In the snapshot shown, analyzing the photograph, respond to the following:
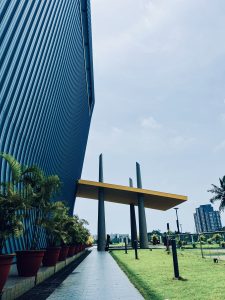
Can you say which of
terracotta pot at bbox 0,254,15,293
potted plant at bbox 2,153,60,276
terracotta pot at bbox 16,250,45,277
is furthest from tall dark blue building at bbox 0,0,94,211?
terracotta pot at bbox 0,254,15,293

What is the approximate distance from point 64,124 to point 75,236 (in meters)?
10.4

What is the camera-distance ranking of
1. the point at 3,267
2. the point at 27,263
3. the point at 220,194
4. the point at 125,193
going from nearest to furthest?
the point at 3,267, the point at 27,263, the point at 125,193, the point at 220,194

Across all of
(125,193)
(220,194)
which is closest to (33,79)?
(125,193)

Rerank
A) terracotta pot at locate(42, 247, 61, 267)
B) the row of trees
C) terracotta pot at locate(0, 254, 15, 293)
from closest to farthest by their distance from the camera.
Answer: terracotta pot at locate(0, 254, 15, 293), the row of trees, terracotta pot at locate(42, 247, 61, 267)

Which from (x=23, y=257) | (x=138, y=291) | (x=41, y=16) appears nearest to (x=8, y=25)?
(x=41, y=16)

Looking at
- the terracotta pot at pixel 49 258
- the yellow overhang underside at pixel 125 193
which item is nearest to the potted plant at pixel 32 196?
the terracotta pot at pixel 49 258

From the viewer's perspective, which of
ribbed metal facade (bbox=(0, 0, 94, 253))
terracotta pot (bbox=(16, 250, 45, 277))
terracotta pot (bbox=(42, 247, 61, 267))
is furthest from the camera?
terracotta pot (bbox=(42, 247, 61, 267))

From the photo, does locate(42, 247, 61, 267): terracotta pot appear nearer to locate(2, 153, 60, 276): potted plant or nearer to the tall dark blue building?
locate(2, 153, 60, 276): potted plant

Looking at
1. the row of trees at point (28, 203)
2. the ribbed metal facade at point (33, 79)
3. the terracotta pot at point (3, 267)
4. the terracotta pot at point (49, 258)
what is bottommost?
the terracotta pot at point (3, 267)

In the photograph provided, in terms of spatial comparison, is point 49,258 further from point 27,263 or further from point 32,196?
point 27,263

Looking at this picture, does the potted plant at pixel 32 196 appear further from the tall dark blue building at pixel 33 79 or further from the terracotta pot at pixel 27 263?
the tall dark blue building at pixel 33 79

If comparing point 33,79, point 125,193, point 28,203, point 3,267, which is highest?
point 125,193

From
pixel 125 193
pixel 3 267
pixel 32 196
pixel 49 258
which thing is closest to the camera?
pixel 3 267

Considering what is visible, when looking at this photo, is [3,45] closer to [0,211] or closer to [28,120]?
[28,120]
